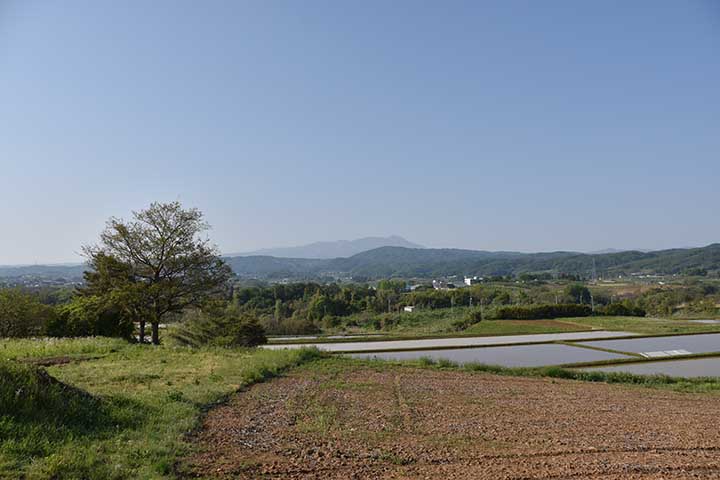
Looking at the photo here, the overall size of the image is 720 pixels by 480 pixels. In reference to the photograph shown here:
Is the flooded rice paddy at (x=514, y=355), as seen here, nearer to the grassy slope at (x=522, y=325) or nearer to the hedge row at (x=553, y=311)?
the grassy slope at (x=522, y=325)

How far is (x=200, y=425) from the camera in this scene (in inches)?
344

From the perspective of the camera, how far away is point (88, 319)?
84.3 ft

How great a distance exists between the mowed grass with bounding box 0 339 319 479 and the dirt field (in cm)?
55

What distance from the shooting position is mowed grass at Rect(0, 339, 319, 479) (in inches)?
236

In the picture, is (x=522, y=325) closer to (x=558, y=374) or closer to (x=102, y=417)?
(x=558, y=374)

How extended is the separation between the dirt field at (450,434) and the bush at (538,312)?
42.8 metres

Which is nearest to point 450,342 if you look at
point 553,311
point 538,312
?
point 538,312

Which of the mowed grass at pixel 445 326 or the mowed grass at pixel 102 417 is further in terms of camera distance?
the mowed grass at pixel 445 326

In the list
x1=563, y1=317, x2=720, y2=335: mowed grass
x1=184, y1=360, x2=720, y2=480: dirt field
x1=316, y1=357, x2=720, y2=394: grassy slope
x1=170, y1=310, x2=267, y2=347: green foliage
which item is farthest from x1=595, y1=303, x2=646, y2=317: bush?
x1=184, y1=360, x2=720, y2=480: dirt field

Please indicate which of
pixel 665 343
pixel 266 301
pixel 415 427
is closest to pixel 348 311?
pixel 266 301

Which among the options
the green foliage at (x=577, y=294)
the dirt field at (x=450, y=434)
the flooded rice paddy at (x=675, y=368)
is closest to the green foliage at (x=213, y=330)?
the dirt field at (x=450, y=434)

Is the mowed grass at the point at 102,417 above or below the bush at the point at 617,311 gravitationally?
above

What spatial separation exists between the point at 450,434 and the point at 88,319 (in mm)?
22721

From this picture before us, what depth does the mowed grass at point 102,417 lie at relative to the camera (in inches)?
236
